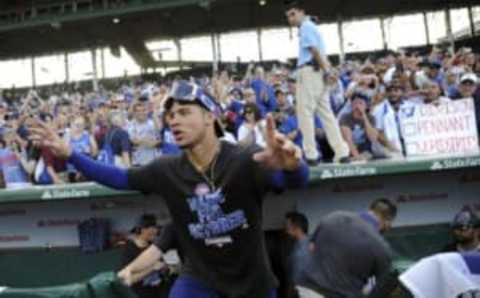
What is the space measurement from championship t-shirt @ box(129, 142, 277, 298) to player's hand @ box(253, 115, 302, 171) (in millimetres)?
184

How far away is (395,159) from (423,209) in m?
1.22

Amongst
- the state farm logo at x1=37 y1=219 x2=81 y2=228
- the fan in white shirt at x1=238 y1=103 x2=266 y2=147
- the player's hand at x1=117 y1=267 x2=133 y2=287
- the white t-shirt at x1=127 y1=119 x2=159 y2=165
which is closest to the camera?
the player's hand at x1=117 y1=267 x2=133 y2=287

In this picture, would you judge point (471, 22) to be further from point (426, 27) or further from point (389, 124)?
point (389, 124)

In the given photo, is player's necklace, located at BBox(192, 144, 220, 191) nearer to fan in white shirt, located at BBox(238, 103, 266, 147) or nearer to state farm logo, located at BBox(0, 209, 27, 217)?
fan in white shirt, located at BBox(238, 103, 266, 147)

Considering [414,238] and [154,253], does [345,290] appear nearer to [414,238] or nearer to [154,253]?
[154,253]

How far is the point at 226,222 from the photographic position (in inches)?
138

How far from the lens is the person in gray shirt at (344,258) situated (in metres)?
2.45

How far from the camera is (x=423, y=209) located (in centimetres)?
956

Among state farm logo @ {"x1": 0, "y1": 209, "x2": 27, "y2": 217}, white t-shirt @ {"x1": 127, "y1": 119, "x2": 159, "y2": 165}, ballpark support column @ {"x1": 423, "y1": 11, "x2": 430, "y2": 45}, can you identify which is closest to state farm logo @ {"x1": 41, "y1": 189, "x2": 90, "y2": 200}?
white t-shirt @ {"x1": 127, "y1": 119, "x2": 159, "y2": 165}

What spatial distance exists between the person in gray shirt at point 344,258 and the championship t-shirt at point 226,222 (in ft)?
3.00

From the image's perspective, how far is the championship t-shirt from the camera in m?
3.51

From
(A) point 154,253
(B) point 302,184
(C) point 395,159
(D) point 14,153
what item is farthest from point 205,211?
(D) point 14,153

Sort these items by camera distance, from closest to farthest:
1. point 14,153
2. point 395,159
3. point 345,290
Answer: point 345,290
point 395,159
point 14,153

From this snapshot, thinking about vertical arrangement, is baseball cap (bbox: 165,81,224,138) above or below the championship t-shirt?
above
